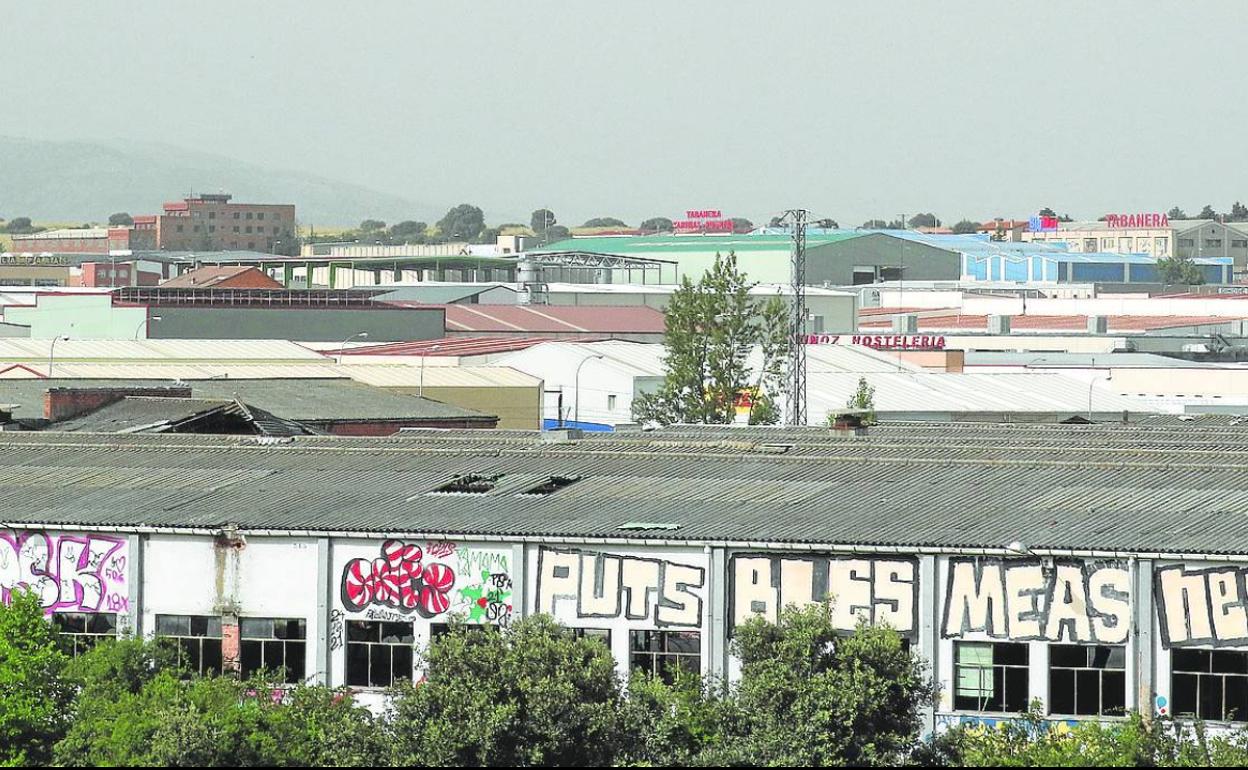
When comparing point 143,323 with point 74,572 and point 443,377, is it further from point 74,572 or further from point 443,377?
point 74,572

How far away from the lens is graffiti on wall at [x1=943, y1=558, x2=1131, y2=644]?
30109 mm

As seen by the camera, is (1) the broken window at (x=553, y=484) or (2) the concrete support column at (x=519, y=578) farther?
(1) the broken window at (x=553, y=484)

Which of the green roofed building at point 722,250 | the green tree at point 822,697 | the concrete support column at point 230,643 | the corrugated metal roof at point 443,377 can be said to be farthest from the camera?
the green roofed building at point 722,250

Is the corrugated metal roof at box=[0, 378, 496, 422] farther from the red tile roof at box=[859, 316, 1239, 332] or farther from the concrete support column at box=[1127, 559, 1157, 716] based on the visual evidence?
the red tile roof at box=[859, 316, 1239, 332]

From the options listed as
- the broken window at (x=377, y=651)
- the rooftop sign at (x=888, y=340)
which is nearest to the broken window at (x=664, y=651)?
the broken window at (x=377, y=651)

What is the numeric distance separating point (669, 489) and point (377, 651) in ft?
21.1

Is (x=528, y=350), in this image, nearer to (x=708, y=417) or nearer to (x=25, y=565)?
(x=708, y=417)

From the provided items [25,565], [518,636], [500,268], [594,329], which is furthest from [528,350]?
[500,268]

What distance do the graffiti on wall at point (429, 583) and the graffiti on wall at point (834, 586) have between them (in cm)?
368

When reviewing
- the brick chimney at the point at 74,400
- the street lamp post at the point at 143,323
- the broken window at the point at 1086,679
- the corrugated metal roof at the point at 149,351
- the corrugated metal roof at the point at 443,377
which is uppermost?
the street lamp post at the point at 143,323

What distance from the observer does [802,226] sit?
73812mm

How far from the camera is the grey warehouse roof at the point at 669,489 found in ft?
106

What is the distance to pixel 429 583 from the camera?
33219mm

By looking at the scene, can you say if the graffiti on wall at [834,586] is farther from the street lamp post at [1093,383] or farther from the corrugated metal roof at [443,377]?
the corrugated metal roof at [443,377]
